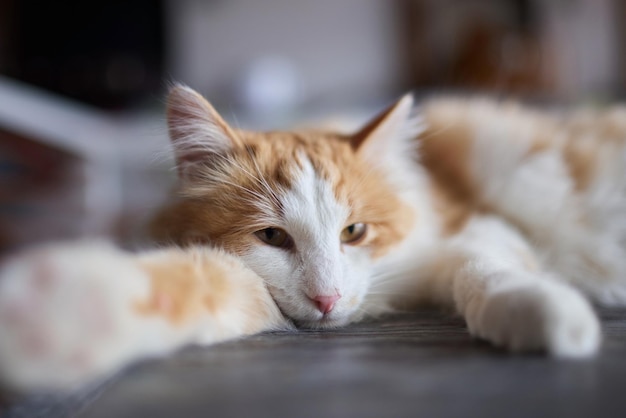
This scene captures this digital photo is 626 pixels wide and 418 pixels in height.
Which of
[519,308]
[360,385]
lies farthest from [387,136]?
[360,385]

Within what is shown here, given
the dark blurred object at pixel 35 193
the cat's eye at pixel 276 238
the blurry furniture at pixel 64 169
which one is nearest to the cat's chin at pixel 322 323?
the cat's eye at pixel 276 238

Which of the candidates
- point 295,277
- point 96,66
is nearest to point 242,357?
point 295,277

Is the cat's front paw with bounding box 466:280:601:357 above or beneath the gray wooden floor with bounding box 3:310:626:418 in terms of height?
above

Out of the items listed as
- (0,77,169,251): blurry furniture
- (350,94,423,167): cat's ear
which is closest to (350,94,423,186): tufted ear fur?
(350,94,423,167): cat's ear

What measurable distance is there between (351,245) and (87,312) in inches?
25.3

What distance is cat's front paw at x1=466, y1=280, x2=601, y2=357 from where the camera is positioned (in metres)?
0.75

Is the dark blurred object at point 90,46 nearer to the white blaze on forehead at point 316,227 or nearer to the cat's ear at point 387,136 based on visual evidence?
the cat's ear at point 387,136

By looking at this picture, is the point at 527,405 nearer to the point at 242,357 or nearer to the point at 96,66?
the point at 242,357

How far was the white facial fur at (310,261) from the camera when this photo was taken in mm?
1059

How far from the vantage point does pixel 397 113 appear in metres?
1.34

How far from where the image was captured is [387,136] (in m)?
1.38

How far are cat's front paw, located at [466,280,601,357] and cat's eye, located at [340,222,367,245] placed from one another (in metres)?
0.41

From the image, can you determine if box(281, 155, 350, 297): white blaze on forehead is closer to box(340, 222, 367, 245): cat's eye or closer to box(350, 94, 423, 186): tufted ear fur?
box(340, 222, 367, 245): cat's eye

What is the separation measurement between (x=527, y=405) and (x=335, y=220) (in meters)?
0.58
